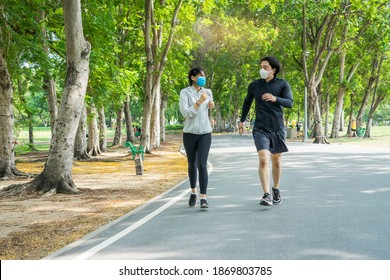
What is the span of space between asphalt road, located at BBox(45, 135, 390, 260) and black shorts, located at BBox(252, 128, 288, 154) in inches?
33.7

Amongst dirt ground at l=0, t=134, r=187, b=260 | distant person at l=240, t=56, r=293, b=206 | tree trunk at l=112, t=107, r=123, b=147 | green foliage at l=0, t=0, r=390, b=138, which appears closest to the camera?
dirt ground at l=0, t=134, r=187, b=260

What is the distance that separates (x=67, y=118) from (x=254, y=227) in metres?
5.38

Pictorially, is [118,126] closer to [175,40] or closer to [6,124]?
[175,40]

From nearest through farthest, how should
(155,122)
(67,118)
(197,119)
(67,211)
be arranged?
(197,119)
(67,211)
(67,118)
(155,122)

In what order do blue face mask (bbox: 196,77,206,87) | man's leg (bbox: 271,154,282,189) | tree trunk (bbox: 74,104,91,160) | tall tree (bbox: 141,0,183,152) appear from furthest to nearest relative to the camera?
1. tall tree (bbox: 141,0,183,152)
2. tree trunk (bbox: 74,104,91,160)
3. man's leg (bbox: 271,154,282,189)
4. blue face mask (bbox: 196,77,206,87)

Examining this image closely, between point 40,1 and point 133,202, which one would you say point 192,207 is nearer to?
point 133,202

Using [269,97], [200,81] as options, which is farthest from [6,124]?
[269,97]

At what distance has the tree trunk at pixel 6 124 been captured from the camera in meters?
12.8

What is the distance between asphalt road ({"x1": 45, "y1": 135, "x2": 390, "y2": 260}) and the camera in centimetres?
463

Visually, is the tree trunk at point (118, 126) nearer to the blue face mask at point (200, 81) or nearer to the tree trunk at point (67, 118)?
the tree trunk at point (67, 118)

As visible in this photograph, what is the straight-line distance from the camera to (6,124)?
42.8 feet

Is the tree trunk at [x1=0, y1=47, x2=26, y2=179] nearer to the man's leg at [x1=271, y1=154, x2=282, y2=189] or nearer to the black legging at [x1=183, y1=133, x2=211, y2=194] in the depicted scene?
the black legging at [x1=183, y1=133, x2=211, y2=194]

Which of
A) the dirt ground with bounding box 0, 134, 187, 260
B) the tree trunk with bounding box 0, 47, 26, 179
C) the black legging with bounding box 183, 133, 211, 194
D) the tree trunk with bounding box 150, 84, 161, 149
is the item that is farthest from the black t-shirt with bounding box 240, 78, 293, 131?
the tree trunk with bounding box 150, 84, 161, 149
